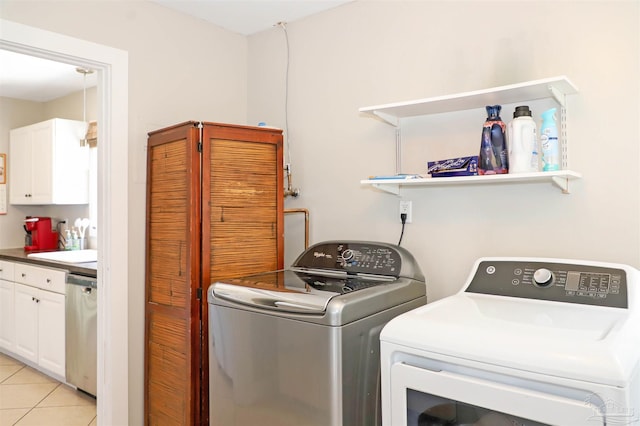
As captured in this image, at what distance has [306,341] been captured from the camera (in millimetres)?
1518

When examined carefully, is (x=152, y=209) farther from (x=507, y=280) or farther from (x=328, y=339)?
(x=507, y=280)

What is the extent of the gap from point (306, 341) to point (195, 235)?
0.79 metres

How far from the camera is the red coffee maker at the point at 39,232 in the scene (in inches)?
166

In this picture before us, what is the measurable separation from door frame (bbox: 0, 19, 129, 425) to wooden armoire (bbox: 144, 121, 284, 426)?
0.37 feet

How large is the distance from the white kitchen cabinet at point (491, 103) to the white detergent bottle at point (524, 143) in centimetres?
4

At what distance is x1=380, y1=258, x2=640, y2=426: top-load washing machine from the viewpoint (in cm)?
102

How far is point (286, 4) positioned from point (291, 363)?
1846 mm

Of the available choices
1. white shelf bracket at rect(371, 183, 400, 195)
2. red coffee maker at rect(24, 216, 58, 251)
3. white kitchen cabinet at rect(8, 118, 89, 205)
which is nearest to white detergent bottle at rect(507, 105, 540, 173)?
white shelf bracket at rect(371, 183, 400, 195)

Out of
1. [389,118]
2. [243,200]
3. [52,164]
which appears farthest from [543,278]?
[52,164]

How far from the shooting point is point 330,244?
7.12 ft

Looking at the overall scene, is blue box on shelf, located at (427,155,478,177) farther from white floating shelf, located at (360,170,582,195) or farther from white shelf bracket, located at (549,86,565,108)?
white shelf bracket, located at (549,86,565,108)

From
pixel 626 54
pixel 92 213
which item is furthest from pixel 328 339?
pixel 92 213

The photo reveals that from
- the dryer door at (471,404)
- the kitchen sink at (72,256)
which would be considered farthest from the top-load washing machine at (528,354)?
the kitchen sink at (72,256)

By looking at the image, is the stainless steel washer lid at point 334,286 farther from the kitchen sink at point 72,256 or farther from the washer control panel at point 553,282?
the kitchen sink at point 72,256
